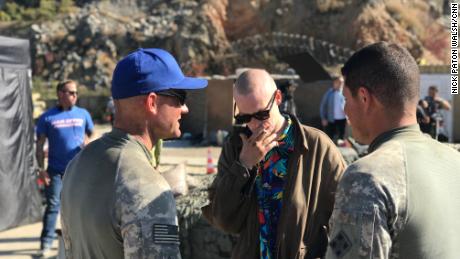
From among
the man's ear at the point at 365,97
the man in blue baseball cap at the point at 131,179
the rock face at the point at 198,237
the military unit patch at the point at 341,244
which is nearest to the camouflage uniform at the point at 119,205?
the man in blue baseball cap at the point at 131,179

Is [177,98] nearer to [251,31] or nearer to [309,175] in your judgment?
[309,175]

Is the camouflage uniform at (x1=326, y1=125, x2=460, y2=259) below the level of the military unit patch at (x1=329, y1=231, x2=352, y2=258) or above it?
above

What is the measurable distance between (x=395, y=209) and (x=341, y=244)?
0.20 meters

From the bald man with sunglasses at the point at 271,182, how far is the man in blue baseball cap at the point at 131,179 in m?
0.58

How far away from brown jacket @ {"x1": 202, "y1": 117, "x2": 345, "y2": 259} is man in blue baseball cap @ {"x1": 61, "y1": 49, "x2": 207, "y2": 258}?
0.67 metres

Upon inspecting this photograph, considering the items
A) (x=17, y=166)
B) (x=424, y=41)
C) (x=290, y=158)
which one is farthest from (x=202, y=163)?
(x=424, y=41)

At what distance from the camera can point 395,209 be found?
1736 mm

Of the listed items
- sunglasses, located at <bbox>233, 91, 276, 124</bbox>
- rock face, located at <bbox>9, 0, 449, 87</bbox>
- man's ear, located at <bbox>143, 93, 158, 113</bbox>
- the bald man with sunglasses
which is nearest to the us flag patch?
man's ear, located at <bbox>143, 93, 158, 113</bbox>

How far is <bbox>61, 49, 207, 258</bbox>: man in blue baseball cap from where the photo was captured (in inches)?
71.2

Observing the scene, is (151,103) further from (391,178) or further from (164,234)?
(391,178)

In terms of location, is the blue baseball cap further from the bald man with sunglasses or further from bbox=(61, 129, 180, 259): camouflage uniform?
the bald man with sunglasses

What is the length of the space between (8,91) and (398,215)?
24.1 ft

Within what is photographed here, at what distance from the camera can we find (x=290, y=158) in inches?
111

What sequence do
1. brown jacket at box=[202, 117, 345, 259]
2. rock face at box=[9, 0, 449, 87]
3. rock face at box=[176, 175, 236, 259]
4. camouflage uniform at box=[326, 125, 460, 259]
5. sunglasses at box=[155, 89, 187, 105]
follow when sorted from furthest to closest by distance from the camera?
rock face at box=[9, 0, 449, 87] < rock face at box=[176, 175, 236, 259] < brown jacket at box=[202, 117, 345, 259] < sunglasses at box=[155, 89, 187, 105] < camouflage uniform at box=[326, 125, 460, 259]
